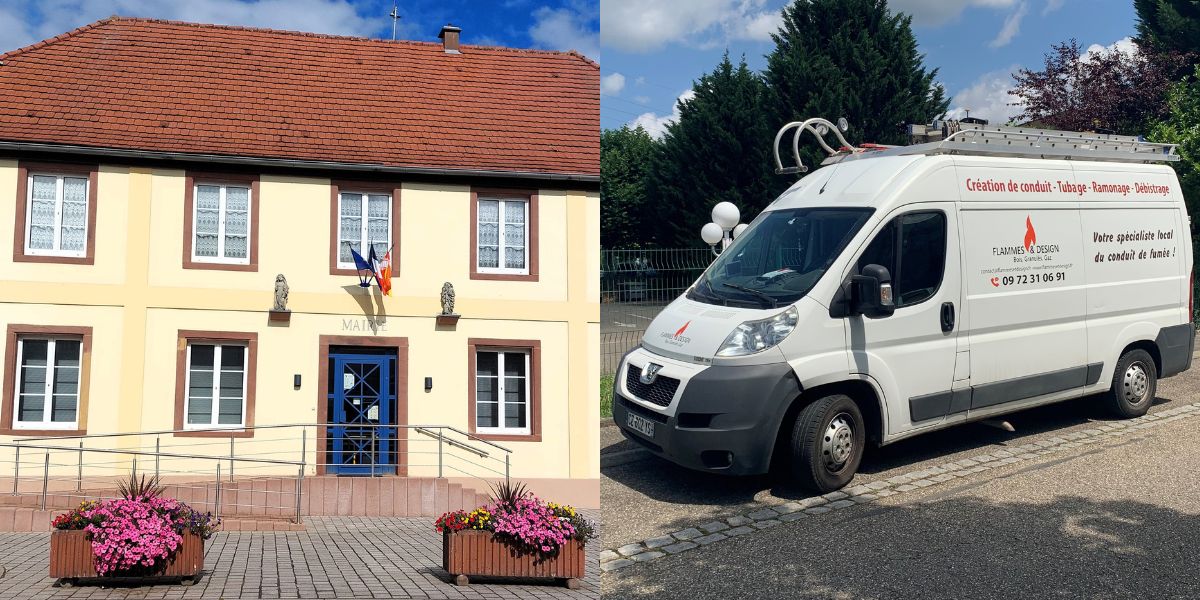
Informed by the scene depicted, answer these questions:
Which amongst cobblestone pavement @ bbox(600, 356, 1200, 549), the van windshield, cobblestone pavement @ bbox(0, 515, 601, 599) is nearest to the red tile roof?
the van windshield

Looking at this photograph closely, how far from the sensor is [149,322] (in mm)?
6387

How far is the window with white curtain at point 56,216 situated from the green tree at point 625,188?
827 cm

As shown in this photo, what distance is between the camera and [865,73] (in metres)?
19.2

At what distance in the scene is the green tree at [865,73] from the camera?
18.9 metres

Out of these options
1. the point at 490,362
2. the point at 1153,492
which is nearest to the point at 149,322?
the point at 490,362

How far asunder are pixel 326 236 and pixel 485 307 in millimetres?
1284

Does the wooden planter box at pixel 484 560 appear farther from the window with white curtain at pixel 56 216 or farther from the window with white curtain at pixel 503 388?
the window with white curtain at pixel 56 216

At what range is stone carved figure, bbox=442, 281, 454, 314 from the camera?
22.4 ft

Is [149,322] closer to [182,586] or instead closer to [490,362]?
[182,586]

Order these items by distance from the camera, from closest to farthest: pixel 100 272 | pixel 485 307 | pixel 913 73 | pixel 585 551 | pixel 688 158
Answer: pixel 585 551
pixel 100 272
pixel 485 307
pixel 913 73
pixel 688 158

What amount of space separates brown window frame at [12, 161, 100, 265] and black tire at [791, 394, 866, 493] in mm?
4920

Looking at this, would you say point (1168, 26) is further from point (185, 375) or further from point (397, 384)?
point (185, 375)

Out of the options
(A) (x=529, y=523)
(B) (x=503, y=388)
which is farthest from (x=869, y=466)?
(B) (x=503, y=388)

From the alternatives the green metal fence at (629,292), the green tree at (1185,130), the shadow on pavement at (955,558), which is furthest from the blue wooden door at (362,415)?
the green tree at (1185,130)
